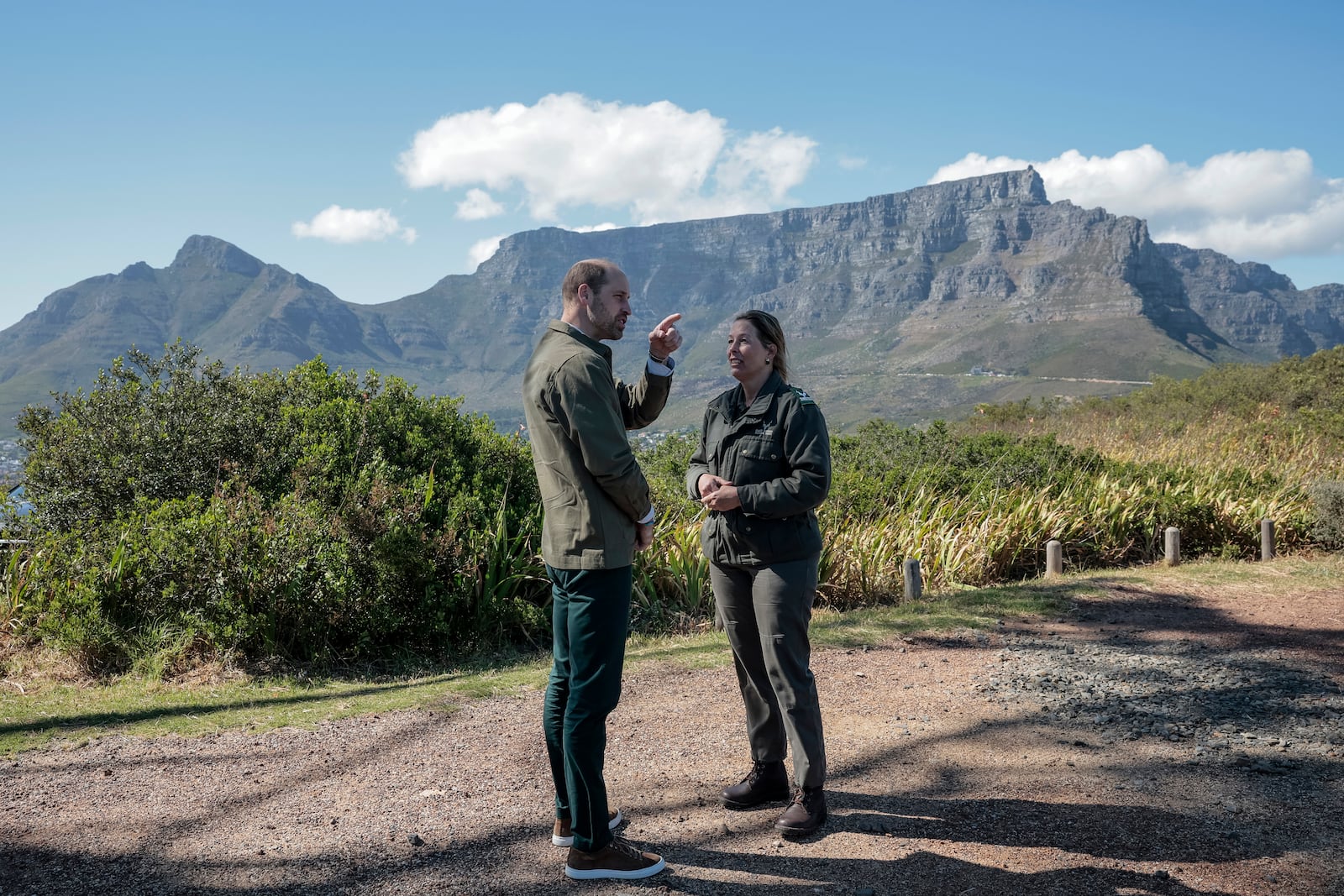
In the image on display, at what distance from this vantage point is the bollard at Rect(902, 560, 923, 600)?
7.78 meters

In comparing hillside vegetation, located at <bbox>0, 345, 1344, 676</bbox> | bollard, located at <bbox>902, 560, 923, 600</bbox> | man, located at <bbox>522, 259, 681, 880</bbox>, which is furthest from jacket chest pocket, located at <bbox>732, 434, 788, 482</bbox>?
bollard, located at <bbox>902, 560, 923, 600</bbox>

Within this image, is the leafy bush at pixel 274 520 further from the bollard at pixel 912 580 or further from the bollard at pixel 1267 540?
the bollard at pixel 1267 540

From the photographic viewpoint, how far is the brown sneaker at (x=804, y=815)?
11.0 feet

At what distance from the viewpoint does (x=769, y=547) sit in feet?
10.9

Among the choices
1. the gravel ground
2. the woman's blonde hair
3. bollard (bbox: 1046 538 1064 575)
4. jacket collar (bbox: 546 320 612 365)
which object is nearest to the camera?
jacket collar (bbox: 546 320 612 365)

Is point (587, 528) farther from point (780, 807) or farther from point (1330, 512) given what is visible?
point (1330, 512)

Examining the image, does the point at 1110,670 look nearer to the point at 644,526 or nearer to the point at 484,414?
the point at 644,526

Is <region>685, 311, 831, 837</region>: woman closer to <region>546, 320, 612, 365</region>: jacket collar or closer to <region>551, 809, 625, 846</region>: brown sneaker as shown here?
<region>551, 809, 625, 846</region>: brown sneaker

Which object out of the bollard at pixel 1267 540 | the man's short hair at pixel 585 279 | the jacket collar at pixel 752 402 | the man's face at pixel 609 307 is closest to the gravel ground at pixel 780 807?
the jacket collar at pixel 752 402

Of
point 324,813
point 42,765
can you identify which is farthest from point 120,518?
point 324,813

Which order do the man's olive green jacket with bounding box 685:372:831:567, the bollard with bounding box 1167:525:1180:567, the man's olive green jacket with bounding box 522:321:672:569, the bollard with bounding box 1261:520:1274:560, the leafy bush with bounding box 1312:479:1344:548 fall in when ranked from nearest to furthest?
the man's olive green jacket with bounding box 522:321:672:569 < the man's olive green jacket with bounding box 685:372:831:567 < the bollard with bounding box 1167:525:1180:567 < the bollard with bounding box 1261:520:1274:560 < the leafy bush with bounding box 1312:479:1344:548

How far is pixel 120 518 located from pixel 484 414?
9.86 ft

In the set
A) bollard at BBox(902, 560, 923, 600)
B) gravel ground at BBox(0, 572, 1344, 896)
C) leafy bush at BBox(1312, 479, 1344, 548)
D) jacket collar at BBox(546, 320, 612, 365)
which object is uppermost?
jacket collar at BBox(546, 320, 612, 365)

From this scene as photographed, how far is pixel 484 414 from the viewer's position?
27.3 ft
